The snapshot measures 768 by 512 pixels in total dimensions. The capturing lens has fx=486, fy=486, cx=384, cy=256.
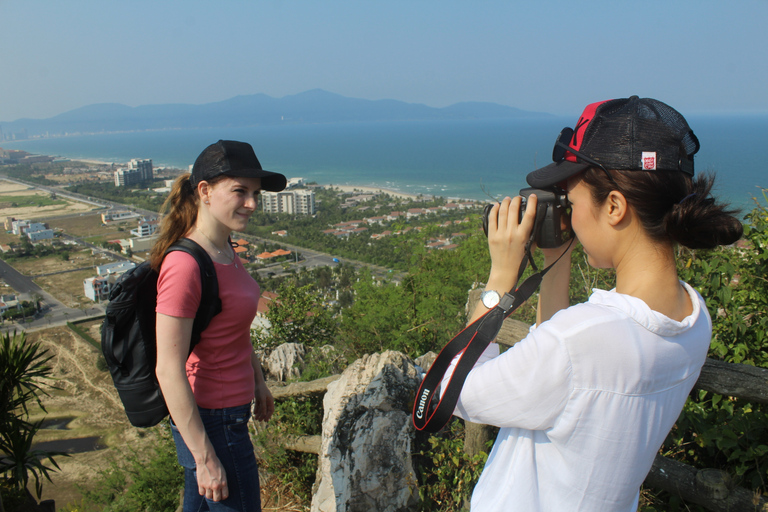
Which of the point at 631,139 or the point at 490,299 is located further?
the point at 490,299

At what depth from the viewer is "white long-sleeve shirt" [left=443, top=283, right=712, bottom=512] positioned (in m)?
0.81

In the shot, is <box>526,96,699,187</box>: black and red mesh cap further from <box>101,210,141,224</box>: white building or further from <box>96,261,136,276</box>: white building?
<box>101,210,141,224</box>: white building

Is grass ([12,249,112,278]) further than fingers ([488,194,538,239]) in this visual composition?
Yes

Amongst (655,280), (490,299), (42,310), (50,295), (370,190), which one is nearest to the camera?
(655,280)

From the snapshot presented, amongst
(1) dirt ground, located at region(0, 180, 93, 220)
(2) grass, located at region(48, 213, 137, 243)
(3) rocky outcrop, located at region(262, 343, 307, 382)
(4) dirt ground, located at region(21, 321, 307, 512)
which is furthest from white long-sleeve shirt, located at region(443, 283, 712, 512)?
(1) dirt ground, located at region(0, 180, 93, 220)

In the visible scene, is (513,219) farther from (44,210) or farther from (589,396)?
(44,210)

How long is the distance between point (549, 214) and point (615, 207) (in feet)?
0.61

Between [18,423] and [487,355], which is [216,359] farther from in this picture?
[18,423]

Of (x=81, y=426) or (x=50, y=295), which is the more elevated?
(x=50, y=295)

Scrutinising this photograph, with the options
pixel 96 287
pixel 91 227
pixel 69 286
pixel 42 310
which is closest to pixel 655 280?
pixel 96 287

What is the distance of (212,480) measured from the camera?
4.76 ft

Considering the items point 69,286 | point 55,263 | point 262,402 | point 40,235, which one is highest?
point 262,402

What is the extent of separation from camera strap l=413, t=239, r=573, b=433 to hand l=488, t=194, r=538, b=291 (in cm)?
5

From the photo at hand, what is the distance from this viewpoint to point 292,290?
5855 millimetres
